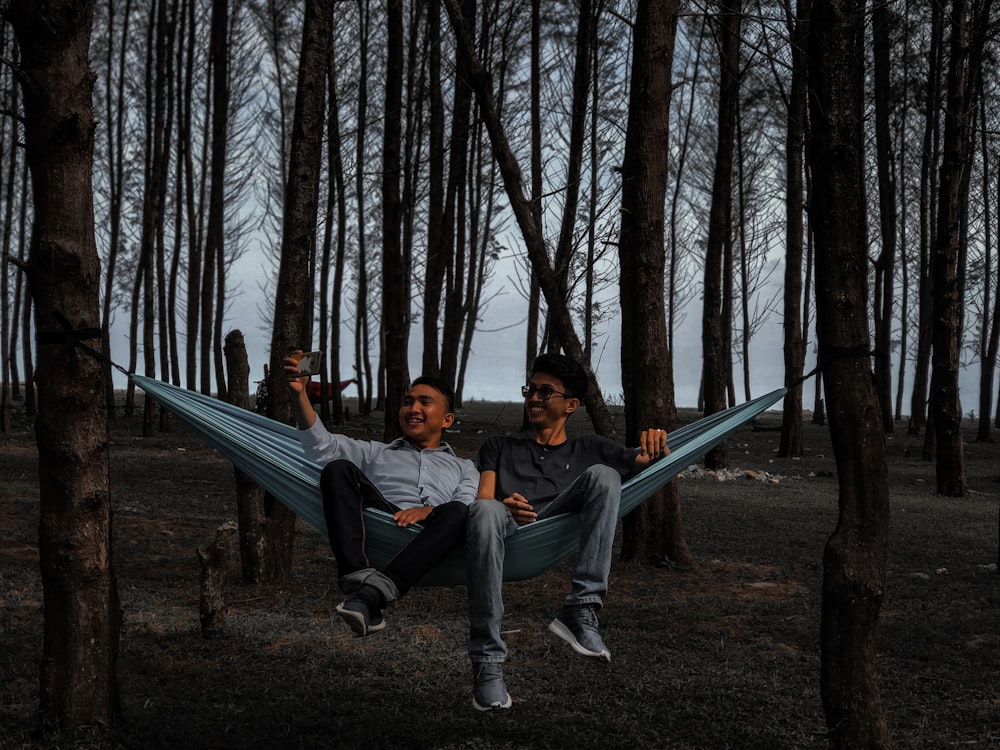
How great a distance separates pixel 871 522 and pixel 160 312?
1293 cm

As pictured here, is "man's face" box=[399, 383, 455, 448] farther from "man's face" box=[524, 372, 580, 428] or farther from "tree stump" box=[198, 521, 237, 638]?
"tree stump" box=[198, 521, 237, 638]

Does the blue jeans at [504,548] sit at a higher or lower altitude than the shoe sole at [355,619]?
higher

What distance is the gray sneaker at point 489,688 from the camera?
275cm

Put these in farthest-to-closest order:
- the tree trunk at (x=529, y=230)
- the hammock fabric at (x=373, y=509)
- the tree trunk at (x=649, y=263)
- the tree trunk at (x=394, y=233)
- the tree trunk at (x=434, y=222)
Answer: the tree trunk at (x=434, y=222), the tree trunk at (x=394, y=233), the tree trunk at (x=529, y=230), the tree trunk at (x=649, y=263), the hammock fabric at (x=373, y=509)

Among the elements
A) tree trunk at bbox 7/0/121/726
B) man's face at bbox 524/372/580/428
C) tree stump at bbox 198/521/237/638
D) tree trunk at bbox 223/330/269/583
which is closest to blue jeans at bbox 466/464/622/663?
man's face at bbox 524/372/580/428

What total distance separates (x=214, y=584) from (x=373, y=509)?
1.46 m

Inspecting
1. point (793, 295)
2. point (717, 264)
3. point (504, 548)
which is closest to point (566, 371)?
point (504, 548)

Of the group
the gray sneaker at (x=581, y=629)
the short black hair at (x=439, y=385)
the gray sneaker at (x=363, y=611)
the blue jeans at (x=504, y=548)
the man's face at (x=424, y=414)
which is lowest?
the gray sneaker at (x=581, y=629)

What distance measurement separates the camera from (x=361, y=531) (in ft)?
10.0

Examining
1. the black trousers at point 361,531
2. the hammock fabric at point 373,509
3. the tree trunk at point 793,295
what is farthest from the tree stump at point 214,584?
the tree trunk at point 793,295

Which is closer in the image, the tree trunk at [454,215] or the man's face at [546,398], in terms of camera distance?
the man's face at [546,398]

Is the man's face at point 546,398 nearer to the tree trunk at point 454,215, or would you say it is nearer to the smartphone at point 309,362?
the smartphone at point 309,362

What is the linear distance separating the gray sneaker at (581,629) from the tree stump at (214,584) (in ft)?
6.19

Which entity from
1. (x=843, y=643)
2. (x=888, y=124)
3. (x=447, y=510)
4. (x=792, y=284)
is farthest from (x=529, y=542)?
(x=888, y=124)
